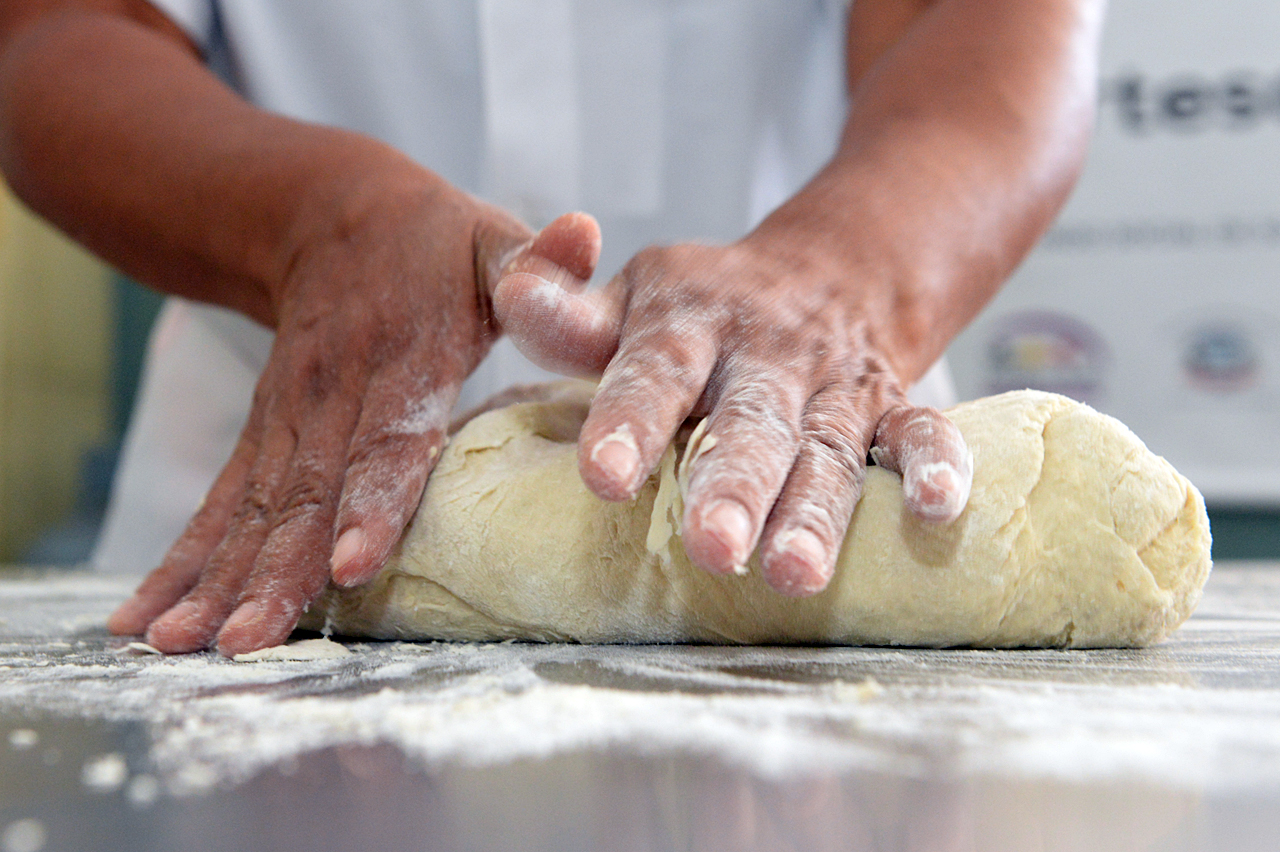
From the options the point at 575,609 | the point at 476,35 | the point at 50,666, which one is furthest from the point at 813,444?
the point at 476,35

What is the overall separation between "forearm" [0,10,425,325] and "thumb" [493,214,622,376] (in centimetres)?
31

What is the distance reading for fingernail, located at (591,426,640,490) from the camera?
2.45 feet

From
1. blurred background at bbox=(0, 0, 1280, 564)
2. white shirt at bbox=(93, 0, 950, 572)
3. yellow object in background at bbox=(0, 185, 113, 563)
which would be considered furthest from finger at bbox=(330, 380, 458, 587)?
yellow object in background at bbox=(0, 185, 113, 563)

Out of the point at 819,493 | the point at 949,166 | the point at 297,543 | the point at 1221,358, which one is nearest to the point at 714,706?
the point at 819,493

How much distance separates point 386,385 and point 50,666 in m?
0.38

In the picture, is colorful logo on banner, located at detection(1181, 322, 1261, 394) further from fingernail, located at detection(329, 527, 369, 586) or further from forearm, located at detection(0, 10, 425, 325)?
fingernail, located at detection(329, 527, 369, 586)

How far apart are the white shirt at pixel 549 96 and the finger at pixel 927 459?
2.48 ft

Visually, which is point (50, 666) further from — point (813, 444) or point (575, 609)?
point (813, 444)

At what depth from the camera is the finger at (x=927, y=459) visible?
2.59 ft

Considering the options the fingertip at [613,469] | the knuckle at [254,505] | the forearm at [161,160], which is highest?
the forearm at [161,160]

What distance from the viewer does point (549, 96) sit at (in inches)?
61.6

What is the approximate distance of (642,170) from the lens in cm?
164

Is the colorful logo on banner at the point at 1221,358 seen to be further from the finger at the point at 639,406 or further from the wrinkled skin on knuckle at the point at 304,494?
the wrinkled skin on knuckle at the point at 304,494

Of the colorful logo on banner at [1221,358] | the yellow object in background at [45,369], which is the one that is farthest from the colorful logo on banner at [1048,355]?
the yellow object in background at [45,369]
